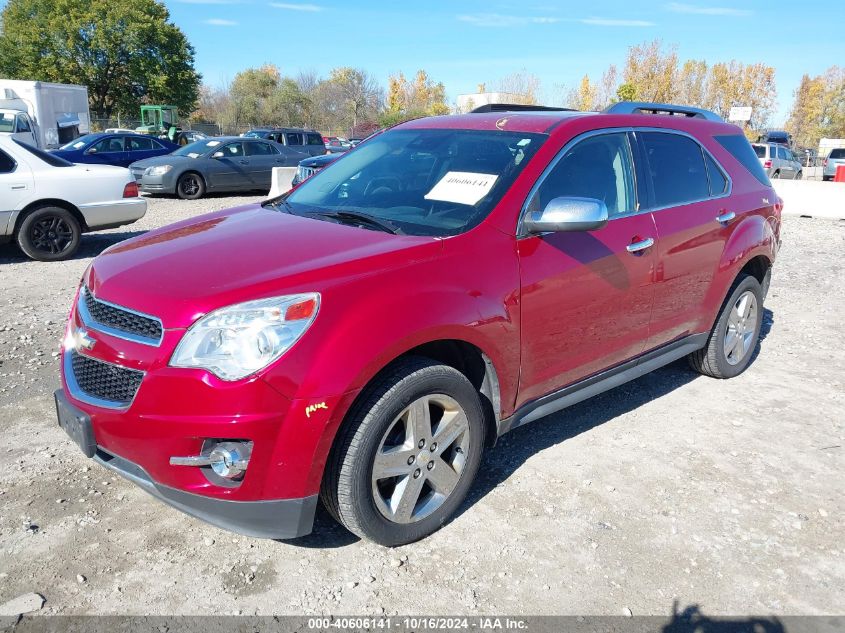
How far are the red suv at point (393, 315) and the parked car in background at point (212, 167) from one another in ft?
40.8

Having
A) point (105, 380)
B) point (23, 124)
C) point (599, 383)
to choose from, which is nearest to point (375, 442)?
point (105, 380)

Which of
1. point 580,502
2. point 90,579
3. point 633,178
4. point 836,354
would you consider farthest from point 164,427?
point 836,354

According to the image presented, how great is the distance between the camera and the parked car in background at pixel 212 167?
50.4 feet

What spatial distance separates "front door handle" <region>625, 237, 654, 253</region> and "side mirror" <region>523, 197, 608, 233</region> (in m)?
0.60

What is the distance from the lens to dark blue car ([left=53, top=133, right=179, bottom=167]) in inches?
662

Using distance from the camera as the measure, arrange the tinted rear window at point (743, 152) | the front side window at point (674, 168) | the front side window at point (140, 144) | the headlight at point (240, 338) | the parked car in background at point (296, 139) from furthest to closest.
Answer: the parked car in background at point (296, 139)
the front side window at point (140, 144)
the tinted rear window at point (743, 152)
the front side window at point (674, 168)
the headlight at point (240, 338)

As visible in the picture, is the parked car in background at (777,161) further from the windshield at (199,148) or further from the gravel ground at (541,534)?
the gravel ground at (541,534)

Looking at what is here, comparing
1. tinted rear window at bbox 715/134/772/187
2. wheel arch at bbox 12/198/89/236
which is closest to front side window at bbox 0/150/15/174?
wheel arch at bbox 12/198/89/236

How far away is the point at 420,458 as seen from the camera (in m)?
2.92

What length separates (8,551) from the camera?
288cm

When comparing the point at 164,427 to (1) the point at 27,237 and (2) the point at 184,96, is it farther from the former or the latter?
(2) the point at 184,96

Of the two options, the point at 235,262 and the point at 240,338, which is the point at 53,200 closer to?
the point at 235,262

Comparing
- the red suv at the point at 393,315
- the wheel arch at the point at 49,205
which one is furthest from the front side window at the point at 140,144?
the red suv at the point at 393,315

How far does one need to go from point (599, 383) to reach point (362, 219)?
162cm
